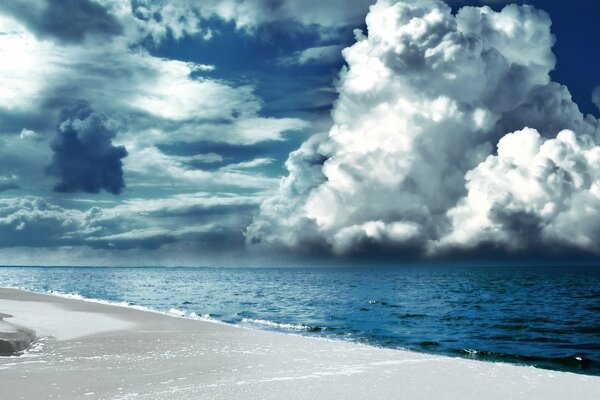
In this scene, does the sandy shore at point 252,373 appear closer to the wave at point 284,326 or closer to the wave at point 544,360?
the wave at point 544,360

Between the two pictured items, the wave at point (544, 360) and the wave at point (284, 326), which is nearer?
the wave at point (544, 360)

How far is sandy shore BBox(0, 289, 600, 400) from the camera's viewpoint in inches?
406

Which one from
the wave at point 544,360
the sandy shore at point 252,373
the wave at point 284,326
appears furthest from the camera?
the wave at point 284,326

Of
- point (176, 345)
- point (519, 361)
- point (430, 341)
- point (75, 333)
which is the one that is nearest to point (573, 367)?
point (519, 361)

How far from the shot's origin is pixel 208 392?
10.2 m

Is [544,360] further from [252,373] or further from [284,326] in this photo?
[252,373]

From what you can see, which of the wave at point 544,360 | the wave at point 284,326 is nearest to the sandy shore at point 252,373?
the wave at point 544,360

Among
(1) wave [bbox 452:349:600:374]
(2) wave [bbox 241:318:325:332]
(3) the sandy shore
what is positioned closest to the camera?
(3) the sandy shore

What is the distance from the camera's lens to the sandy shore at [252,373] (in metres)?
10.3

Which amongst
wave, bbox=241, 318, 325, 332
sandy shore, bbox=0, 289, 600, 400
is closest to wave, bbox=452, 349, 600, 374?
sandy shore, bbox=0, 289, 600, 400

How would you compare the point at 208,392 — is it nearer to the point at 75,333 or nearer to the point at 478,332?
the point at 75,333

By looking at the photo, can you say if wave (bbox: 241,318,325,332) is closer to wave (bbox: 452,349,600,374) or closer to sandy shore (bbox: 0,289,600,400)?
wave (bbox: 452,349,600,374)

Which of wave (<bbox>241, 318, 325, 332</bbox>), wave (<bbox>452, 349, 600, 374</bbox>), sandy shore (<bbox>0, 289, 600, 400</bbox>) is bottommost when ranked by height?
wave (<bbox>452, 349, 600, 374</bbox>)

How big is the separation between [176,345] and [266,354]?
10.7 feet
